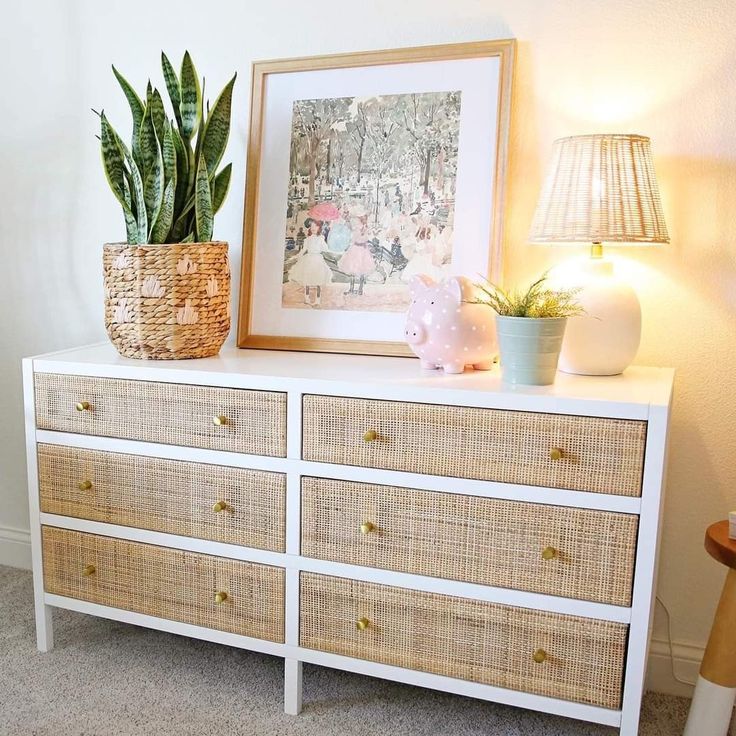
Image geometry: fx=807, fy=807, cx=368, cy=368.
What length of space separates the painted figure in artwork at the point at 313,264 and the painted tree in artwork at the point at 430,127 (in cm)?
30

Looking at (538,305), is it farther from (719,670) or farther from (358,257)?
(719,670)

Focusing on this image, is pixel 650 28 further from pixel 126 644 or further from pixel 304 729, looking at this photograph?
pixel 126 644

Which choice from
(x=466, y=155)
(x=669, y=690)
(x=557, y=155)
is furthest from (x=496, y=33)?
(x=669, y=690)

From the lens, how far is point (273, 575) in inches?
69.5

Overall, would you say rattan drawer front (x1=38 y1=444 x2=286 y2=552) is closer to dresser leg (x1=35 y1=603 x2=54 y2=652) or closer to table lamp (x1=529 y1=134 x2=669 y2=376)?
dresser leg (x1=35 y1=603 x2=54 y2=652)

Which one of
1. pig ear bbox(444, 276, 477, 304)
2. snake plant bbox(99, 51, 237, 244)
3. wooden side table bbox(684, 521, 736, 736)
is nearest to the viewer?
wooden side table bbox(684, 521, 736, 736)

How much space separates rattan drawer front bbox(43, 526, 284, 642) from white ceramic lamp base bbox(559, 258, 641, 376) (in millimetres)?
799

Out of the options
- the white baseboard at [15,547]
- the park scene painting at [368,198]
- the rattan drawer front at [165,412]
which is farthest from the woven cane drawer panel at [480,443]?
the white baseboard at [15,547]

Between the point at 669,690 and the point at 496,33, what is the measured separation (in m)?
1.62

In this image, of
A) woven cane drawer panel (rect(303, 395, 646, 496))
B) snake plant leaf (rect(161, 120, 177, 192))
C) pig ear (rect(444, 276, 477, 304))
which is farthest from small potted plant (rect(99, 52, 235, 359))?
pig ear (rect(444, 276, 477, 304))

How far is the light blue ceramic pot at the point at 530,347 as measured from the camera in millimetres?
1544

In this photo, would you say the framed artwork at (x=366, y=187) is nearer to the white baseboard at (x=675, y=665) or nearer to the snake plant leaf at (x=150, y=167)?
the snake plant leaf at (x=150, y=167)

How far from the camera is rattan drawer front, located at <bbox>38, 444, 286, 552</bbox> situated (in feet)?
5.75

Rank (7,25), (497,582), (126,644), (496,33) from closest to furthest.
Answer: (497,582) → (496,33) → (126,644) → (7,25)
